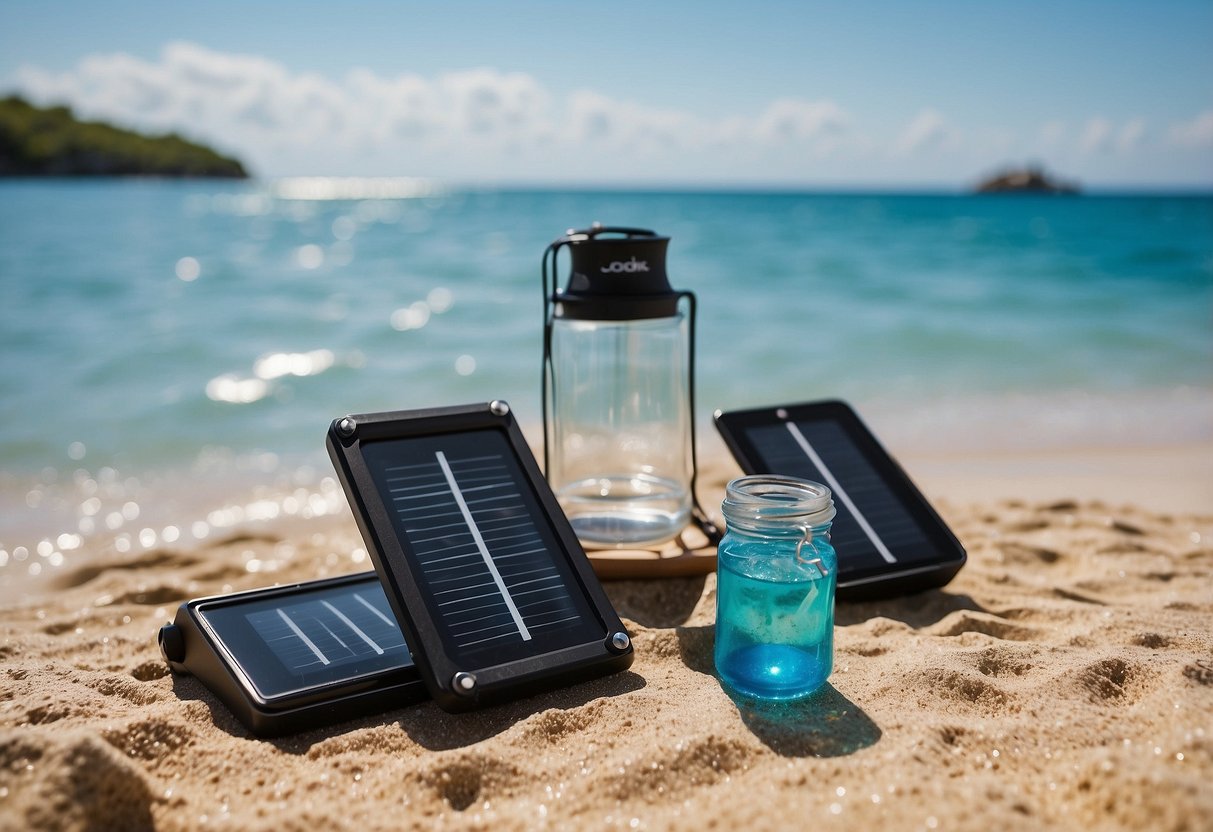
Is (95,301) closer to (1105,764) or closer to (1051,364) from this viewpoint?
(1051,364)

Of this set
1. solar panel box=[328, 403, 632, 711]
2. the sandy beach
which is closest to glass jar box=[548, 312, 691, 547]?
the sandy beach

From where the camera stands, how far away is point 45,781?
1659 mm

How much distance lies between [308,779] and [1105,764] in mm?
1502

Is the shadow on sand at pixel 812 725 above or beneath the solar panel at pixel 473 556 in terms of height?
beneath

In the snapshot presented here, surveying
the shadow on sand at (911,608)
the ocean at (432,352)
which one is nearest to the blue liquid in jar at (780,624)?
the shadow on sand at (911,608)

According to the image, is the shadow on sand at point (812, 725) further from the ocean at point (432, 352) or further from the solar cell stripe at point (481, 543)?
the ocean at point (432, 352)

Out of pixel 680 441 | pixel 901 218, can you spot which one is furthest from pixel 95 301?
pixel 901 218

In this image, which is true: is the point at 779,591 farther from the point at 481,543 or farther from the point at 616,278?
the point at 616,278

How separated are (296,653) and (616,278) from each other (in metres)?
1.39

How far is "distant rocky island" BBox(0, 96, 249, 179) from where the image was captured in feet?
228

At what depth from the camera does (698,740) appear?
192 cm

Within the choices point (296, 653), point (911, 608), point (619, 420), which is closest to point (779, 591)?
point (911, 608)

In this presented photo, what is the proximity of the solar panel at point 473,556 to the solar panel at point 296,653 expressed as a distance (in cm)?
17

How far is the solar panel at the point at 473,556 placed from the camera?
2127mm
